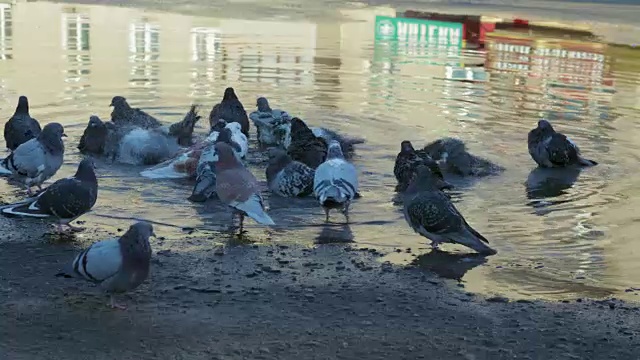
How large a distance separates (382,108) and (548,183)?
12.8ft

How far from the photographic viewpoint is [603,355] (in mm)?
4879

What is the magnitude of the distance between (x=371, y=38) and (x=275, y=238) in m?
16.1

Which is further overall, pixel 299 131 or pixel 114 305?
pixel 299 131

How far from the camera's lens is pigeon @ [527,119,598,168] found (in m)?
9.88

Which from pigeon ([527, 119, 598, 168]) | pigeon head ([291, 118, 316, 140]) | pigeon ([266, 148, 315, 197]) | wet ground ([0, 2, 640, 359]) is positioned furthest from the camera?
pigeon ([527, 119, 598, 168])

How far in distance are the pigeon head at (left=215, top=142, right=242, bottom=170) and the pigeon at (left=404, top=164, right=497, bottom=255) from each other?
1.41 meters

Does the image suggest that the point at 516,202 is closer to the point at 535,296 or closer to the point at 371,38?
the point at 535,296

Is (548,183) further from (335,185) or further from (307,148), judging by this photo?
(335,185)

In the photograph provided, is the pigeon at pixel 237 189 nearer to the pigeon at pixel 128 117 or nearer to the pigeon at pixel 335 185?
the pigeon at pixel 335 185

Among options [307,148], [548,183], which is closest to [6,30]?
[307,148]

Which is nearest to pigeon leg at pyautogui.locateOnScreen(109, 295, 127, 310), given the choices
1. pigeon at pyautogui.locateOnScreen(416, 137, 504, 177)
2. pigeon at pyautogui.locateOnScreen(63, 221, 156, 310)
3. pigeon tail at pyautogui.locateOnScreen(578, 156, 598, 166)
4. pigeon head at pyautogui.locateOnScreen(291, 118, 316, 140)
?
pigeon at pyautogui.locateOnScreen(63, 221, 156, 310)

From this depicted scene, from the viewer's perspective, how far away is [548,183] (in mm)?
9336

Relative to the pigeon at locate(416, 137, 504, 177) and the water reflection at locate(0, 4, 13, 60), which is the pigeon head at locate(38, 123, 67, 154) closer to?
the pigeon at locate(416, 137, 504, 177)

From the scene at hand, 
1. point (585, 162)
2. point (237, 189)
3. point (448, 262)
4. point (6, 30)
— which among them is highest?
point (6, 30)
